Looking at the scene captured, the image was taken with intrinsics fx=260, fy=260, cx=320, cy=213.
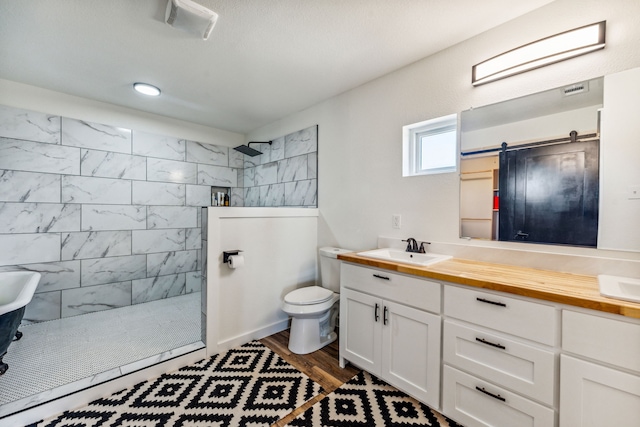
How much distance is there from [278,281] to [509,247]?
1.97 metres

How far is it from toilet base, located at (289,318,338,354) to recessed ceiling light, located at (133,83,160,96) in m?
2.63

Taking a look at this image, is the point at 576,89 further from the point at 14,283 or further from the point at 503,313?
the point at 14,283

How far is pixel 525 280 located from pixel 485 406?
671 millimetres

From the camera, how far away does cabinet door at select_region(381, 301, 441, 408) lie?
4.90 ft

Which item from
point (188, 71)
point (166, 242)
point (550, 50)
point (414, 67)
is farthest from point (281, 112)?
point (550, 50)

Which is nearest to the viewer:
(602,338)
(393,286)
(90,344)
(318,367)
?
(602,338)

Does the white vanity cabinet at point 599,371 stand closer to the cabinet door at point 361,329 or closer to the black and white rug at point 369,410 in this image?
the black and white rug at point 369,410

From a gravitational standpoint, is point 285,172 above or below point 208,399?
above

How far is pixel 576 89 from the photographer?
1459 millimetres

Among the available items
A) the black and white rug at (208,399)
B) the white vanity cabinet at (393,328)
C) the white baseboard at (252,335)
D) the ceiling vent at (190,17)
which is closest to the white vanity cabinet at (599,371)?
the white vanity cabinet at (393,328)

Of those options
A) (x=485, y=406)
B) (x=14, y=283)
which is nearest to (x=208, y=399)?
(x=485, y=406)

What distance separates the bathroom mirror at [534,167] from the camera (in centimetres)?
143

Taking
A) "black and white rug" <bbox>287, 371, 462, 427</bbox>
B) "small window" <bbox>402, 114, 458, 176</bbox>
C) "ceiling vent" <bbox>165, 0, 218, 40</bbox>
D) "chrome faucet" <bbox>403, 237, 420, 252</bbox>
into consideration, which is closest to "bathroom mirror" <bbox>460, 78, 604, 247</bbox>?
"small window" <bbox>402, 114, 458, 176</bbox>

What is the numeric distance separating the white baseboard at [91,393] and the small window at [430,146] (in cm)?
234
